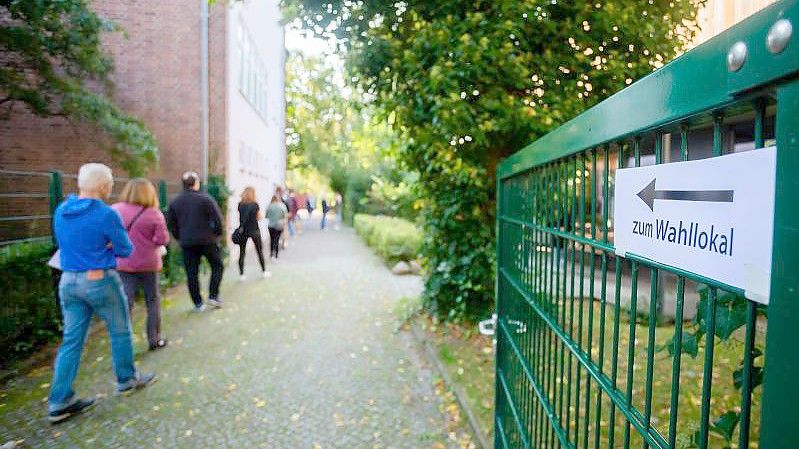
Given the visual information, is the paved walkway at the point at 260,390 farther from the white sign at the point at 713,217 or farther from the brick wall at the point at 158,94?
the brick wall at the point at 158,94

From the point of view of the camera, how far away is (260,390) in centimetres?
491

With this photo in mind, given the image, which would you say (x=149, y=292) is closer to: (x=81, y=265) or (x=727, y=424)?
(x=81, y=265)

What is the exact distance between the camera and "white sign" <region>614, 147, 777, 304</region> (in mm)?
671

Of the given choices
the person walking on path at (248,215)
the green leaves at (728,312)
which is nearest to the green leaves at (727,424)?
the green leaves at (728,312)

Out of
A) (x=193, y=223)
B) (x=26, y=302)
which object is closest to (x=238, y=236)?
(x=193, y=223)

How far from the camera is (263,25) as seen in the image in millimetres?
20188

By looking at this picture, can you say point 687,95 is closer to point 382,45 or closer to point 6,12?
point 382,45

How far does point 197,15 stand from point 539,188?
42.3 ft

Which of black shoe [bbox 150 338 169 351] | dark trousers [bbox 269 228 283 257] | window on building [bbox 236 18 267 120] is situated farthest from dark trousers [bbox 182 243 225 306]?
window on building [bbox 236 18 267 120]

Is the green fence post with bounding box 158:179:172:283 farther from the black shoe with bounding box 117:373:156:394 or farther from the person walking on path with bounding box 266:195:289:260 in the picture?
the black shoe with bounding box 117:373:156:394

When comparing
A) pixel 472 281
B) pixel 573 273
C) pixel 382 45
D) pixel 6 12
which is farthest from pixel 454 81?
pixel 6 12

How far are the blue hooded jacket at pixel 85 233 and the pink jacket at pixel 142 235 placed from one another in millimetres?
1242

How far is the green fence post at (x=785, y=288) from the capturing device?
23.9 inches

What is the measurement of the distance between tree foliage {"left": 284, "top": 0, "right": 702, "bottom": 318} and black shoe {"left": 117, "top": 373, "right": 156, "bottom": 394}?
11.2 feet
